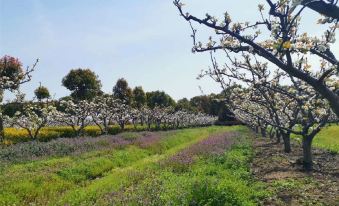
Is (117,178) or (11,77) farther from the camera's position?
(11,77)

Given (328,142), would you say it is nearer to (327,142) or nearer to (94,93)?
(327,142)

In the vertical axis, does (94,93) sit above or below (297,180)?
above

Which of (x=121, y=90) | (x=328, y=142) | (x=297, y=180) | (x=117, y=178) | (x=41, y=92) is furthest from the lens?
(x=121, y=90)

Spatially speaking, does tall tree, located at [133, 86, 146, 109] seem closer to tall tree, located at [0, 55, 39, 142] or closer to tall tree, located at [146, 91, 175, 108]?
tall tree, located at [146, 91, 175, 108]

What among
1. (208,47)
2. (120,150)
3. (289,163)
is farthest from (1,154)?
(208,47)

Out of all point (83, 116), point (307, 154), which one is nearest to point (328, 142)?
point (307, 154)

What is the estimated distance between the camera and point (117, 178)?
16469 millimetres

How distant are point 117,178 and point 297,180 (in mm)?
6960

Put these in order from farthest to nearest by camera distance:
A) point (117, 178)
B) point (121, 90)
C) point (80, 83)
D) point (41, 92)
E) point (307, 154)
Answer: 1. point (121, 90)
2. point (80, 83)
3. point (41, 92)
4. point (307, 154)
5. point (117, 178)

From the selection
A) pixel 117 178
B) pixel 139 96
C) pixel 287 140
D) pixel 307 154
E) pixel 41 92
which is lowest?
pixel 117 178

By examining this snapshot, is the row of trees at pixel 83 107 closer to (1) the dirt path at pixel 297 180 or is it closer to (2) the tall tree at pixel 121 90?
(2) the tall tree at pixel 121 90

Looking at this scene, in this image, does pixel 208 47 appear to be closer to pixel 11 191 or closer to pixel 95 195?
pixel 95 195

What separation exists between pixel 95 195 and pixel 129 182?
6.89 feet

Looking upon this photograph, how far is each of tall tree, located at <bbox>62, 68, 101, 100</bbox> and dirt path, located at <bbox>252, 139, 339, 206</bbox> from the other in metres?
49.4
